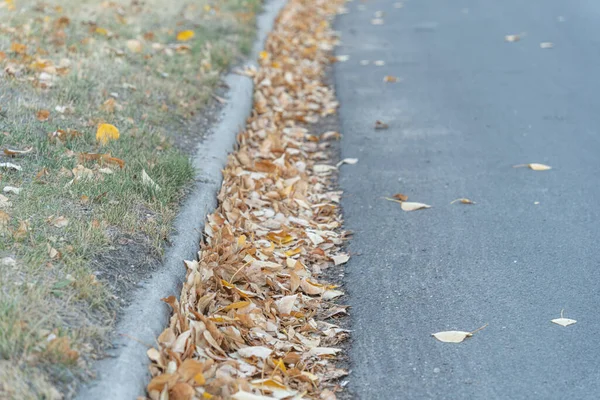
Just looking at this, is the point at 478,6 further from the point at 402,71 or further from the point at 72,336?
the point at 72,336

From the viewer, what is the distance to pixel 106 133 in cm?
427

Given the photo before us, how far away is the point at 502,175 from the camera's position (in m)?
4.67

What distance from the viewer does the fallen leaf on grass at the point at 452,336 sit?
9.76 ft

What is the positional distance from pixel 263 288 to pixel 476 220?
4.17 feet

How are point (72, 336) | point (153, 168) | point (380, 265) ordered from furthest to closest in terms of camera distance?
1. point (153, 168)
2. point (380, 265)
3. point (72, 336)

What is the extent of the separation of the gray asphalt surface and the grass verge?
0.97m

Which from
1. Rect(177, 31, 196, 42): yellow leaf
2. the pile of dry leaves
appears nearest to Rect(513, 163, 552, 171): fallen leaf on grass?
the pile of dry leaves

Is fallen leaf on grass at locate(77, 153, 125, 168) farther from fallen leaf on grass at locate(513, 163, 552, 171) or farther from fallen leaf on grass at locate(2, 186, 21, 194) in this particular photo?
fallen leaf on grass at locate(513, 163, 552, 171)

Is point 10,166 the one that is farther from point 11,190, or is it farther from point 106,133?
point 106,133

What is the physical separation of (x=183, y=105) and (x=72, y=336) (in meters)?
2.99

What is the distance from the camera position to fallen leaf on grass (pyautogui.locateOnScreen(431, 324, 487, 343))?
9.76ft

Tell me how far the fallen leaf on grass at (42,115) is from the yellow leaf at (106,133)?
0.32 metres

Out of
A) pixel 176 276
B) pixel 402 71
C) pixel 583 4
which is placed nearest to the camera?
pixel 176 276

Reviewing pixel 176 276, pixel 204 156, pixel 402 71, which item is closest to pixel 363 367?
pixel 176 276
